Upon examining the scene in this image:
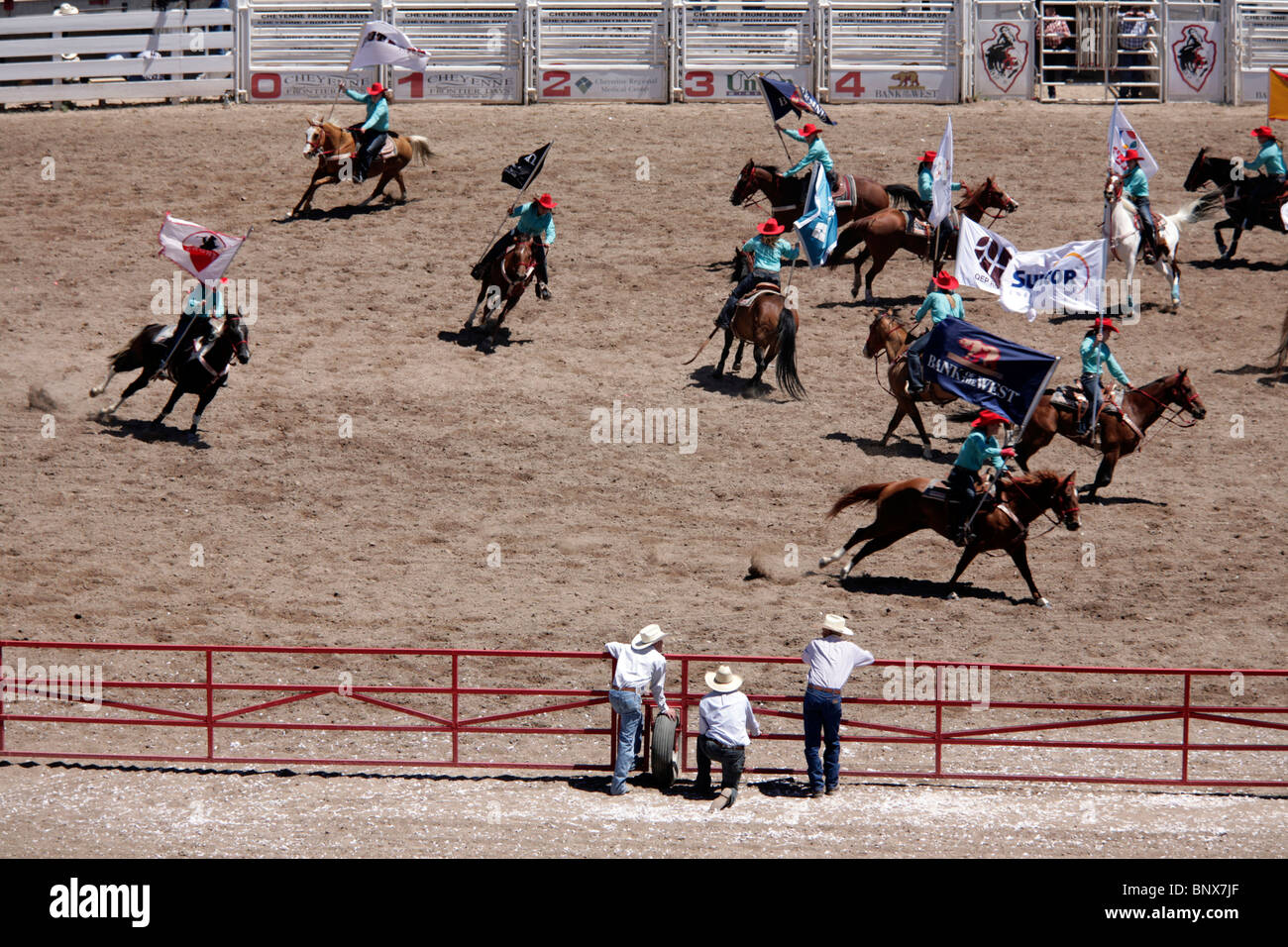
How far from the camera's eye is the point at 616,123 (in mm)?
27625

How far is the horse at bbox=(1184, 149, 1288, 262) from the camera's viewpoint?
23297mm

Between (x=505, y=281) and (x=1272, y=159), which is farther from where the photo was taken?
(x=1272, y=159)

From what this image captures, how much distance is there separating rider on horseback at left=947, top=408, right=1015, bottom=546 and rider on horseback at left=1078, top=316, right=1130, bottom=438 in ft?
9.38

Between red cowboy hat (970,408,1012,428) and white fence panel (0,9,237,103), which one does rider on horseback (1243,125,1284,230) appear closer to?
red cowboy hat (970,408,1012,428)

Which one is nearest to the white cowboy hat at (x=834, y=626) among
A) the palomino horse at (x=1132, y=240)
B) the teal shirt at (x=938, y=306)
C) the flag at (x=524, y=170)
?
the teal shirt at (x=938, y=306)

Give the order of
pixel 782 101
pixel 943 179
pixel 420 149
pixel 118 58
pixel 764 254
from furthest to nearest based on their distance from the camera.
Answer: pixel 118 58 → pixel 420 149 → pixel 782 101 → pixel 943 179 → pixel 764 254

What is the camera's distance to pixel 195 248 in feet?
55.9

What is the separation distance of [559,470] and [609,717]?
16.3ft

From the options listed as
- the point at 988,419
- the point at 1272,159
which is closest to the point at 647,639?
the point at 988,419

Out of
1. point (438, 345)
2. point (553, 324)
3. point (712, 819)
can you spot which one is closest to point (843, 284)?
point (553, 324)

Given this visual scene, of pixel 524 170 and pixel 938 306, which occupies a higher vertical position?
pixel 524 170

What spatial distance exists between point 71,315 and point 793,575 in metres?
12.2

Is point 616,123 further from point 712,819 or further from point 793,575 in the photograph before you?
point 712,819

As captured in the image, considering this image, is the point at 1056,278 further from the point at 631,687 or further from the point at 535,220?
the point at 631,687
